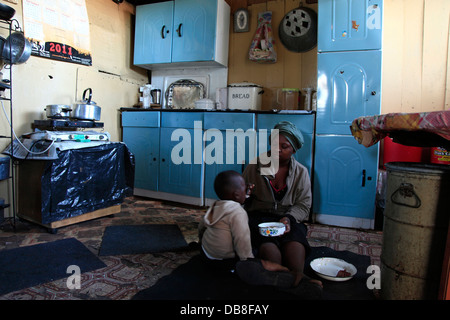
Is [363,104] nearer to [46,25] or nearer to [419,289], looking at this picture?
[419,289]

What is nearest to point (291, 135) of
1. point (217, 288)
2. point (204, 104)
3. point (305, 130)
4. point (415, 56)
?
point (217, 288)

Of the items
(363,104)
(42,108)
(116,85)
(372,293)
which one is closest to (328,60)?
(363,104)

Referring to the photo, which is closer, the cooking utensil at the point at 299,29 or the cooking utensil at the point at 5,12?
the cooking utensil at the point at 5,12

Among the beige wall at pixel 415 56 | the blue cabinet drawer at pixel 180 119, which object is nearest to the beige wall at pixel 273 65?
the beige wall at pixel 415 56

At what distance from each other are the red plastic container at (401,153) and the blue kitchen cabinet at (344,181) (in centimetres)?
31

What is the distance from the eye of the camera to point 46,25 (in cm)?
327

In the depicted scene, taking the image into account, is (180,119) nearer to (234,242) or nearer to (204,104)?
(204,104)

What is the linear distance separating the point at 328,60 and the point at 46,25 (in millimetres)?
2879

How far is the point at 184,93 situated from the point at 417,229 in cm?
352

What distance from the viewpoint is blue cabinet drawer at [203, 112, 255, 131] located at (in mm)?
3461

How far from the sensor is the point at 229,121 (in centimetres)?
356

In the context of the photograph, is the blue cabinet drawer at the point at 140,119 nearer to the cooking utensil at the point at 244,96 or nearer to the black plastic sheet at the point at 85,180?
the black plastic sheet at the point at 85,180

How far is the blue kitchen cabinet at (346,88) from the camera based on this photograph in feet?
10.0

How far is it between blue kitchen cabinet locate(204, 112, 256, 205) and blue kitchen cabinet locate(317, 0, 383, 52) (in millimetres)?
1081
